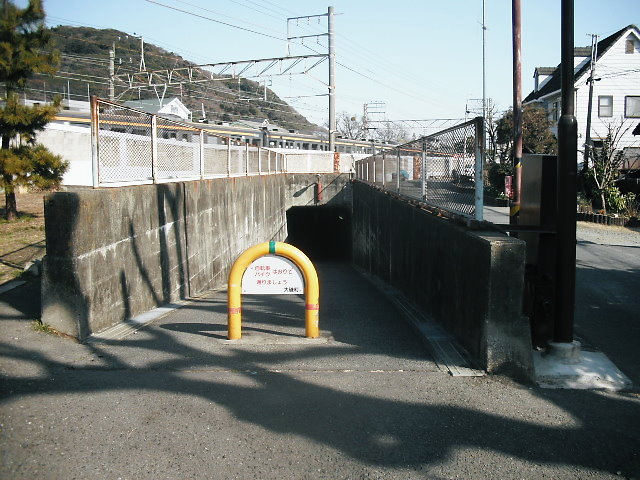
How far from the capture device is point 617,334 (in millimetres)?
6879

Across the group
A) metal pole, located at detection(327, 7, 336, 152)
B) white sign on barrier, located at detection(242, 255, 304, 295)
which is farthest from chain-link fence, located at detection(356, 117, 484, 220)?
metal pole, located at detection(327, 7, 336, 152)

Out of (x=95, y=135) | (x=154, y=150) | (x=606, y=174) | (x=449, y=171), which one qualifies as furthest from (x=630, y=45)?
(x=95, y=135)

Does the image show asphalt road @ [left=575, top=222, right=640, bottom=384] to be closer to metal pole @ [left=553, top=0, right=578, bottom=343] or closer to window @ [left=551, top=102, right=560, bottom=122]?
metal pole @ [left=553, top=0, right=578, bottom=343]

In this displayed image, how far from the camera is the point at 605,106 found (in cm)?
3862

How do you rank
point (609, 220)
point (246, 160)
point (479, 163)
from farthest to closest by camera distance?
1. point (609, 220)
2. point (246, 160)
3. point (479, 163)

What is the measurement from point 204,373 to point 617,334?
4618 mm

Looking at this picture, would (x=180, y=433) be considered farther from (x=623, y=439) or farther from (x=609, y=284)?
(x=609, y=284)

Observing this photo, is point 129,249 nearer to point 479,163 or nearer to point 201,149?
point 479,163

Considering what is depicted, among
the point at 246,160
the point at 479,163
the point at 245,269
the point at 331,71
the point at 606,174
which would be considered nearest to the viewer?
the point at 479,163

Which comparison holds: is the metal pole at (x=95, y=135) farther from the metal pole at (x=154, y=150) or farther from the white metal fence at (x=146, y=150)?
the metal pole at (x=154, y=150)

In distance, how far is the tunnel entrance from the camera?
99.6 feet

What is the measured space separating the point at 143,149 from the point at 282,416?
5.16 m

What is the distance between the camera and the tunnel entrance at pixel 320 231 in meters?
30.4

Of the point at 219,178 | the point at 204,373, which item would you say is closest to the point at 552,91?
the point at 219,178
